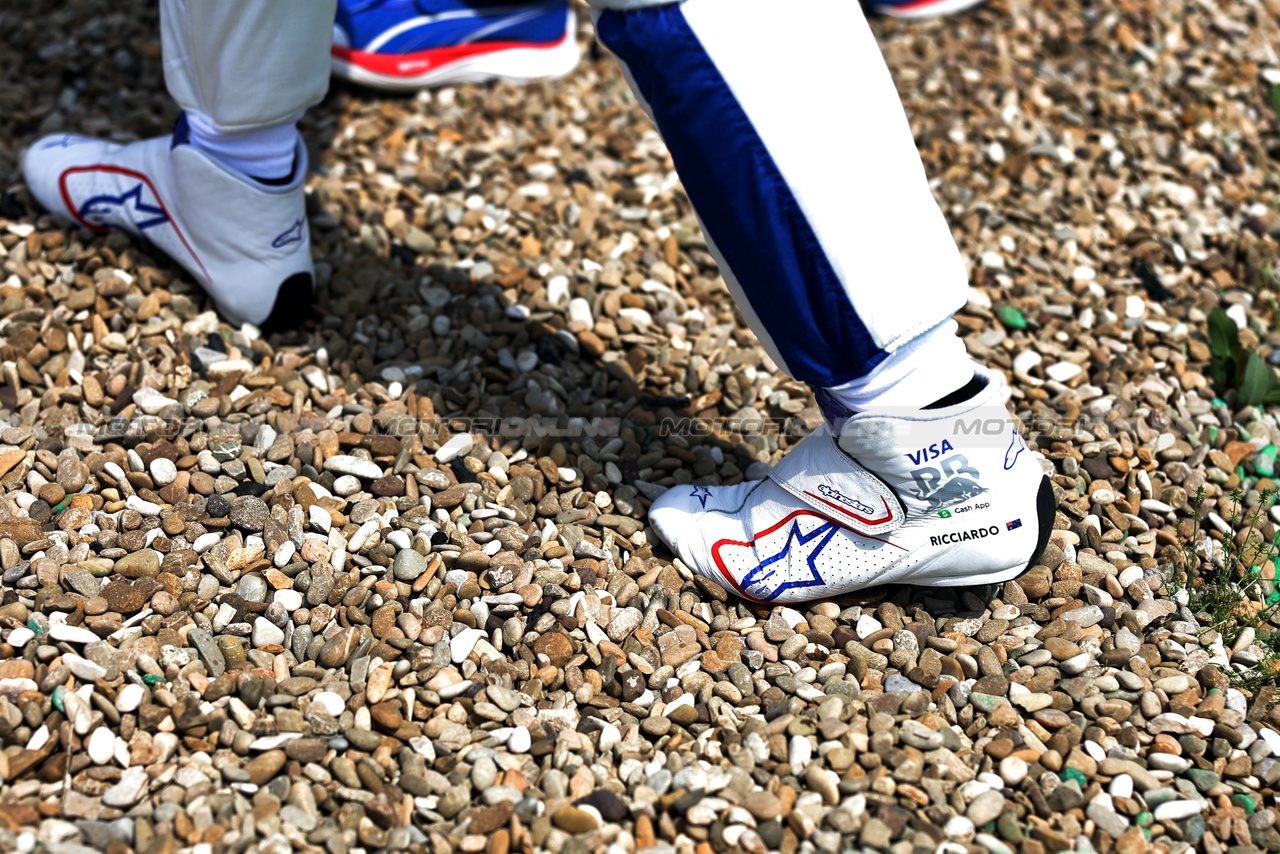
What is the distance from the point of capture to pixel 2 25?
10.4 feet

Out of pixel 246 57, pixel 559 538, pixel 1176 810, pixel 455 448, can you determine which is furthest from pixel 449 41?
pixel 1176 810

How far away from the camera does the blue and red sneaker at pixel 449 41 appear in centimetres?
296

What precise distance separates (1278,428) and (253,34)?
2244 millimetres

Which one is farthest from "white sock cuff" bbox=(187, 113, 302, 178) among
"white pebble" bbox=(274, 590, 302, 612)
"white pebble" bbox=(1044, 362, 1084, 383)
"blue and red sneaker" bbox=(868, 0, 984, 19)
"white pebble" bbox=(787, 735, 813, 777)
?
"blue and red sneaker" bbox=(868, 0, 984, 19)

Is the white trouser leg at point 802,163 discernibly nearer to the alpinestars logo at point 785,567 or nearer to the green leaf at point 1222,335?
the alpinestars logo at point 785,567

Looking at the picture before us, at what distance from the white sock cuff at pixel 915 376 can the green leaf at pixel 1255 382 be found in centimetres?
115

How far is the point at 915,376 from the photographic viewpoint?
4.66 feet

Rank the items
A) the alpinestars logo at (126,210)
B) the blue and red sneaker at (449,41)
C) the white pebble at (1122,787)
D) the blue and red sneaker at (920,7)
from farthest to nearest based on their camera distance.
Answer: the blue and red sneaker at (920,7) → the blue and red sneaker at (449,41) → the alpinestars logo at (126,210) → the white pebble at (1122,787)

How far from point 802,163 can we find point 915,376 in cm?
36

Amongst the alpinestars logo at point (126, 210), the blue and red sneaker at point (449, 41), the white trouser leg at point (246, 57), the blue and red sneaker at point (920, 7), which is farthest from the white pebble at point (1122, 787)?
the blue and red sneaker at point (920, 7)

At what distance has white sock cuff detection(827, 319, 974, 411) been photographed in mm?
1396

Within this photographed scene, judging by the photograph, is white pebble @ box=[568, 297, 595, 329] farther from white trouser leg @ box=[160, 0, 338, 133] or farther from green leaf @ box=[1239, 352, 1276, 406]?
green leaf @ box=[1239, 352, 1276, 406]

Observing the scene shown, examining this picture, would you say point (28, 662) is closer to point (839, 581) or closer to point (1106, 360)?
point (839, 581)

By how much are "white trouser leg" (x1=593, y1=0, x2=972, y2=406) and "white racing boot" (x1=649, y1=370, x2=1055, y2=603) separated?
0.66ft
